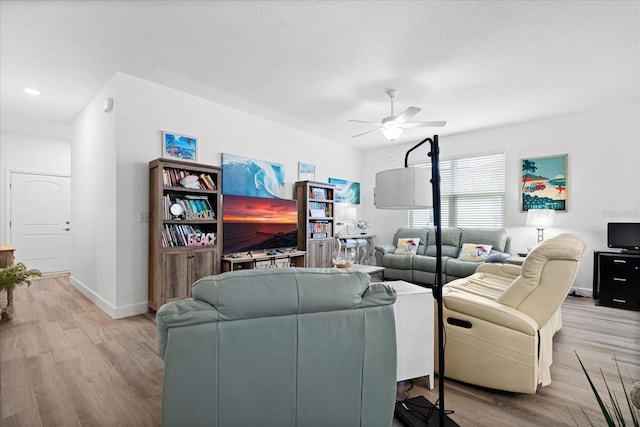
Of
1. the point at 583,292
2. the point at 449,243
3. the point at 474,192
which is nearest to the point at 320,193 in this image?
the point at 449,243

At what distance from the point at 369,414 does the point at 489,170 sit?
518 cm

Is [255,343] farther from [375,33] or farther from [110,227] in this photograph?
[110,227]

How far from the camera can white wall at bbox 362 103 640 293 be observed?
4.25m

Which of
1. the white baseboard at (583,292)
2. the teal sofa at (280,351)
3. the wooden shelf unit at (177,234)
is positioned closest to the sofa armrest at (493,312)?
the teal sofa at (280,351)

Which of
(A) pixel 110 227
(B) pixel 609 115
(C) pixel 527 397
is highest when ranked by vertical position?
(B) pixel 609 115

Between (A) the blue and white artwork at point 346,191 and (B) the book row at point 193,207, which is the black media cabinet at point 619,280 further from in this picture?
(B) the book row at point 193,207

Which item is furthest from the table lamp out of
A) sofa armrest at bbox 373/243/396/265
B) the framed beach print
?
sofa armrest at bbox 373/243/396/265

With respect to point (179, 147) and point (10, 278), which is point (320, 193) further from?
point (10, 278)

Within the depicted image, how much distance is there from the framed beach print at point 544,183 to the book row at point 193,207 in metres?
4.75

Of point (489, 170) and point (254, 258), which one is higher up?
point (489, 170)

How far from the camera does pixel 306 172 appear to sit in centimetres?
564

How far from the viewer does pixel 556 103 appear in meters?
4.20

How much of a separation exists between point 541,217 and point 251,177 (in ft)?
14.0

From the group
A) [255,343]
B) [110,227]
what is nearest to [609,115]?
[255,343]
